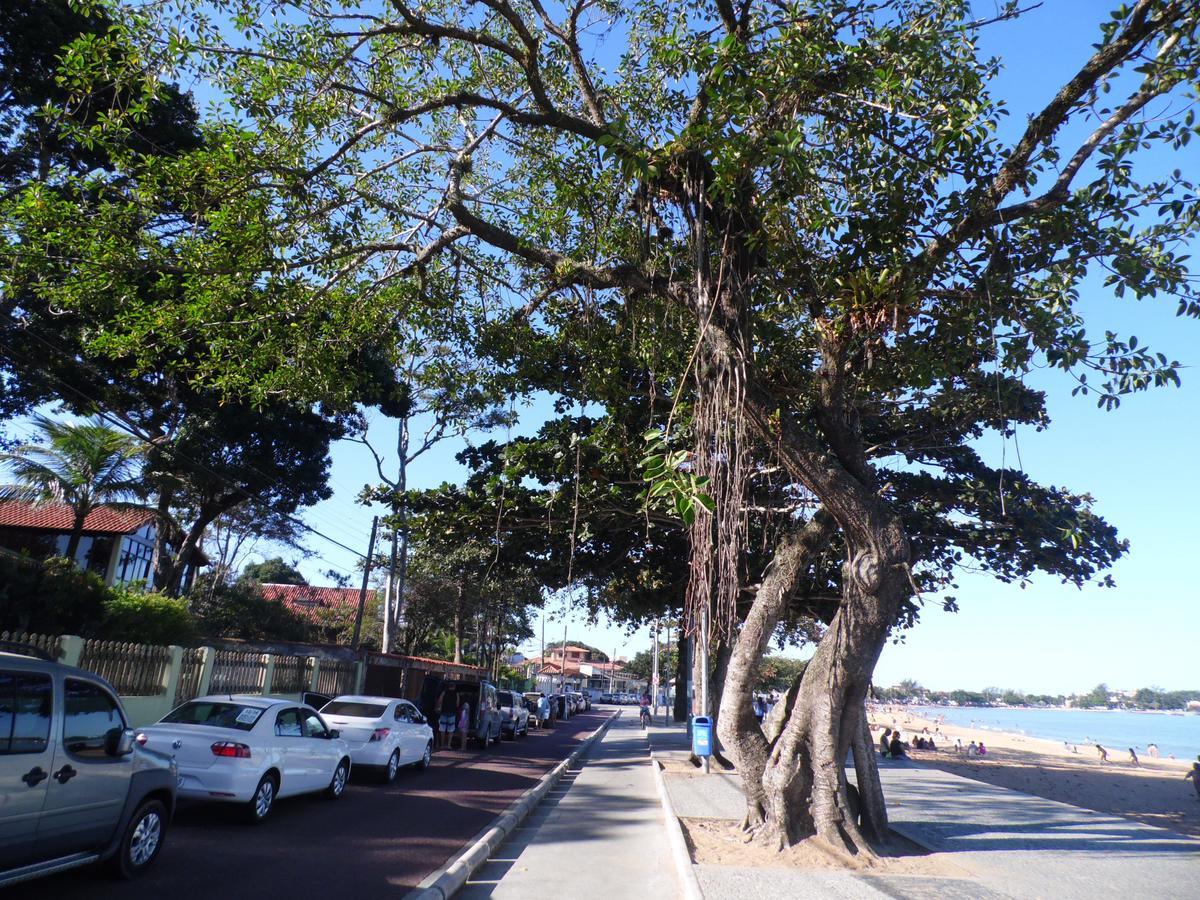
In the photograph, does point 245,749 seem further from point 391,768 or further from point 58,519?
point 58,519

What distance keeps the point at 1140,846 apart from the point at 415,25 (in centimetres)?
1257

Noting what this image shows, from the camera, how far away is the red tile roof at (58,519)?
105ft

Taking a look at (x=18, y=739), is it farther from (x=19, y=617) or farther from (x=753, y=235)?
(x=19, y=617)

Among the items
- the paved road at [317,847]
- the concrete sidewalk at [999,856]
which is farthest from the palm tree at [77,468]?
the concrete sidewalk at [999,856]

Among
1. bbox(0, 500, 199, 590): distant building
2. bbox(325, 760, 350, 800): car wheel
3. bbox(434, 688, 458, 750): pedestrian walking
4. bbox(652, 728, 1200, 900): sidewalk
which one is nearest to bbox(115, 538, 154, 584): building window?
bbox(0, 500, 199, 590): distant building

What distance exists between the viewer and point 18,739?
5086 millimetres

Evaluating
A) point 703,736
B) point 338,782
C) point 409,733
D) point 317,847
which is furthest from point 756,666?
point 409,733

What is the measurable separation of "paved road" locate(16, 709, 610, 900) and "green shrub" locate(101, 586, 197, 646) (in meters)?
6.99

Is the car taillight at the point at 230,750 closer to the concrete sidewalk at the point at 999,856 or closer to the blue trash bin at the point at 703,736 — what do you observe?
the concrete sidewalk at the point at 999,856

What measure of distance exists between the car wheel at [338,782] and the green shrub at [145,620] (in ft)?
26.2

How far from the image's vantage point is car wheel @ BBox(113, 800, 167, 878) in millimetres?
6066

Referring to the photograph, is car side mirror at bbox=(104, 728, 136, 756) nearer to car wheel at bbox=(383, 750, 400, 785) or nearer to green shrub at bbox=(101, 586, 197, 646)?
car wheel at bbox=(383, 750, 400, 785)

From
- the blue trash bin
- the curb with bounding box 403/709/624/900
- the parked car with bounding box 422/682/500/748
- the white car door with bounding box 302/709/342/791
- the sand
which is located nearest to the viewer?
the curb with bounding box 403/709/624/900

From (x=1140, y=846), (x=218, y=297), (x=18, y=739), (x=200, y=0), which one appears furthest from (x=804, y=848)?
(x=200, y=0)
